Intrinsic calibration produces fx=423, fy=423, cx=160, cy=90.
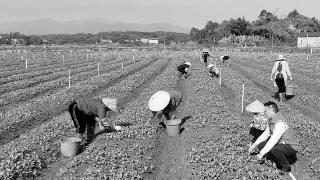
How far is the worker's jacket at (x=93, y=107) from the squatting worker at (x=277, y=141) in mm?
4736

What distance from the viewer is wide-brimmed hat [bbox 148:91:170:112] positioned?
14750mm

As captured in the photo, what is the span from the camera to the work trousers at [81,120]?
45.0ft

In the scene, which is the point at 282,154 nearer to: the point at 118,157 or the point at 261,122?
the point at 261,122

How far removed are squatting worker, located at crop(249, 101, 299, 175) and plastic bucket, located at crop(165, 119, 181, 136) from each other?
3.87 m

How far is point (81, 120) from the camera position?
13984 mm

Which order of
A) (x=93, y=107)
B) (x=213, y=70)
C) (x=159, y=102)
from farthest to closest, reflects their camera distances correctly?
(x=213, y=70), (x=159, y=102), (x=93, y=107)

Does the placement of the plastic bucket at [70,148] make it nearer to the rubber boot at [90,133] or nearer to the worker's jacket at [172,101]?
the rubber boot at [90,133]

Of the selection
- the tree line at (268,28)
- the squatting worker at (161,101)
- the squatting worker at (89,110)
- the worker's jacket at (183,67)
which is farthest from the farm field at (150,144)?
the tree line at (268,28)

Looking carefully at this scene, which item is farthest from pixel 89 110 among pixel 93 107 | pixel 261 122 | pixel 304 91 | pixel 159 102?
pixel 304 91

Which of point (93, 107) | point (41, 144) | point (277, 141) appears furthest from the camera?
point (41, 144)

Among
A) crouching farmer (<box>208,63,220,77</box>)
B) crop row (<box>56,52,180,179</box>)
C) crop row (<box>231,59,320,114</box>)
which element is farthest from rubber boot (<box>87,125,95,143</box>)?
crouching farmer (<box>208,63,220,77</box>)

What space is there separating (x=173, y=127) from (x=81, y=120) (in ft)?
10.9

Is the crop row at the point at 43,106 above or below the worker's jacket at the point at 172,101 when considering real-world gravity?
below

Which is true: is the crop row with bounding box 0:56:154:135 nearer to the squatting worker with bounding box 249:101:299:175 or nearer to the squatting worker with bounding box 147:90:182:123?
the squatting worker with bounding box 147:90:182:123
